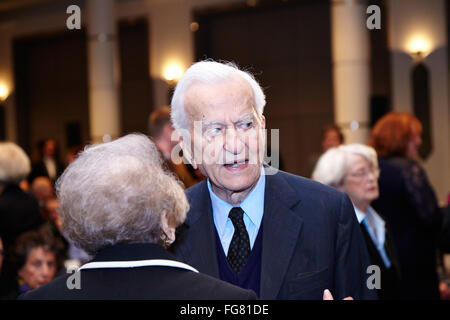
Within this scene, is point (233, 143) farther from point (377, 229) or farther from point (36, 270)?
point (36, 270)

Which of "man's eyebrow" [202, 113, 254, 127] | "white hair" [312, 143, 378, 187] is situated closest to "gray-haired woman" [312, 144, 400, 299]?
"white hair" [312, 143, 378, 187]

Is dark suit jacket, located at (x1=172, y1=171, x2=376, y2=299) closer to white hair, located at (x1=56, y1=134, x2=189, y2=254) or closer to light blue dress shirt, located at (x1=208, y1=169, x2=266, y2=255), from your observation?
light blue dress shirt, located at (x1=208, y1=169, x2=266, y2=255)

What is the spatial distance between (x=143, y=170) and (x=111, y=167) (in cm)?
8

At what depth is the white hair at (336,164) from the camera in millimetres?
3141

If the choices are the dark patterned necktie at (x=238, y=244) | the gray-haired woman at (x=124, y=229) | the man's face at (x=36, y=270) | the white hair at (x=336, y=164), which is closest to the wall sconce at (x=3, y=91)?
the man's face at (x=36, y=270)

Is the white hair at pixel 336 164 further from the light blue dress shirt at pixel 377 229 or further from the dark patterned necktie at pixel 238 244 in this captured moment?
the dark patterned necktie at pixel 238 244

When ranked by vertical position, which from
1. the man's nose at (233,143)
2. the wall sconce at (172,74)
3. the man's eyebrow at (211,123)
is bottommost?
the man's nose at (233,143)

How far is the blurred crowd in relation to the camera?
308cm

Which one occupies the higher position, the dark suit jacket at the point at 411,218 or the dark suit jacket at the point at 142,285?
the dark suit jacket at the point at 142,285

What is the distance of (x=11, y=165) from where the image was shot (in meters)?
3.65

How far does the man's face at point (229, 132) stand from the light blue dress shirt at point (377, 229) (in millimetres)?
1340

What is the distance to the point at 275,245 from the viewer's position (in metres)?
1.75

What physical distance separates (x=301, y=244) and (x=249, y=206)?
214 millimetres

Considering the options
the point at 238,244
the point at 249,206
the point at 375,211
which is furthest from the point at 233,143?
the point at 375,211
